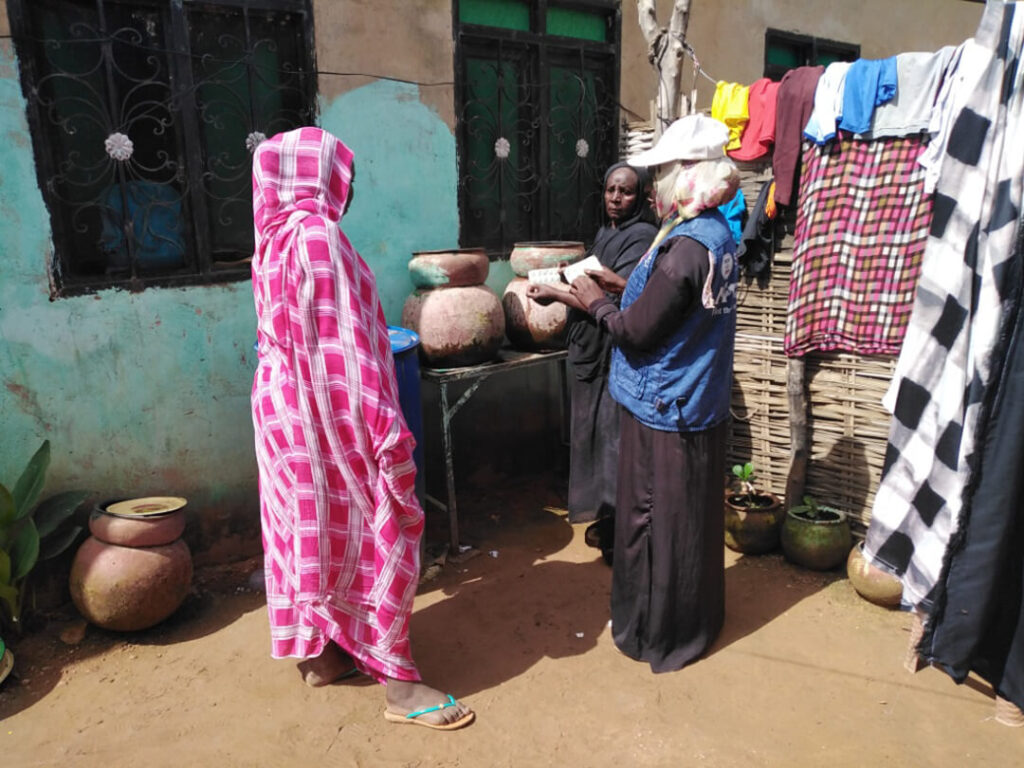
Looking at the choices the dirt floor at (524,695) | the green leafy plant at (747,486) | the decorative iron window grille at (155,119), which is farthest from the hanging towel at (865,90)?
the decorative iron window grille at (155,119)

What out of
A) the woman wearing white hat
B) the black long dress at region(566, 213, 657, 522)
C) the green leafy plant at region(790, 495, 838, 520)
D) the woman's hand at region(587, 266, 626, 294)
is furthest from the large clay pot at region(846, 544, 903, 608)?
the woman's hand at region(587, 266, 626, 294)

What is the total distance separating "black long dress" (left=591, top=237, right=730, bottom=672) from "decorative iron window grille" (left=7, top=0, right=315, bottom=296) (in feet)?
6.70

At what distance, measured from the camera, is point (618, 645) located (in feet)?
10.1

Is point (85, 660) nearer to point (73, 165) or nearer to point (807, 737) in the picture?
point (73, 165)

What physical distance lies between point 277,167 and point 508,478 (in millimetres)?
3015

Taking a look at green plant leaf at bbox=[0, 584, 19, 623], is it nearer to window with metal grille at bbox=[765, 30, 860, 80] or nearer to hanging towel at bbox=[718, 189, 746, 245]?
hanging towel at bbox=[718, 189, 746, 245]

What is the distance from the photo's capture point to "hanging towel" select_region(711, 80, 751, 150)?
12.9ft

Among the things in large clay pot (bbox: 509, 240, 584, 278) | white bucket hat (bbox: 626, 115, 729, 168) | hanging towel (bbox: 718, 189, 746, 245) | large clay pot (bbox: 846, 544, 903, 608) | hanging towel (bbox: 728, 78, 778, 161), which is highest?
hanging towel (bbox: 728, 78, 778, 161)

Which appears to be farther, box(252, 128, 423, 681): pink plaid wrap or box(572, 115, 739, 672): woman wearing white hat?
box(572, 115, 739, 672): woman wearing white hat

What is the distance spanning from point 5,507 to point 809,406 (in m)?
3.83

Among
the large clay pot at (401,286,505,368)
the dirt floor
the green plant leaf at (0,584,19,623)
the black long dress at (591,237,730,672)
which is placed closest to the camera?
Result: the dirt floor

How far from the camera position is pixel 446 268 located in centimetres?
381

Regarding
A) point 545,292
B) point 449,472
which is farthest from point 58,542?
point 545,292

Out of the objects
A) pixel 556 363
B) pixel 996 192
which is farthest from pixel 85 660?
pixel 996 192
